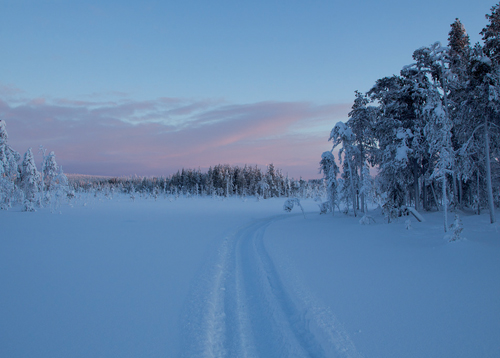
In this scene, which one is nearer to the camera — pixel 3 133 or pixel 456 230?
pixel 456 230

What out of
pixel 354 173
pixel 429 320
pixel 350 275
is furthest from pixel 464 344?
pixel 354 173

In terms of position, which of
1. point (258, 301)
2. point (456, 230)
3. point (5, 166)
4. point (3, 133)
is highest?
point (3, 133)

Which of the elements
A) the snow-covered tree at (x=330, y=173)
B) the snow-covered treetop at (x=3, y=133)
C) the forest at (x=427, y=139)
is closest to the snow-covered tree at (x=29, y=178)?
the forest at (x=427, y=139)

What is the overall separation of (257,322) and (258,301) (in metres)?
1.25

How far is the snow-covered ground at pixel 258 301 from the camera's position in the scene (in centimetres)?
523

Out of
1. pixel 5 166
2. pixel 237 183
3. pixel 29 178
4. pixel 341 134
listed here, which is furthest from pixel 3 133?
pixel 237 183

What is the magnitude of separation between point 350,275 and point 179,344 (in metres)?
6.64

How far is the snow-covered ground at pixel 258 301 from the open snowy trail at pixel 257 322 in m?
0.03

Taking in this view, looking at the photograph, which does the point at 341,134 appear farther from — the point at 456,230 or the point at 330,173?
the point at 456,230

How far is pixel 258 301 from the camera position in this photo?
755cm

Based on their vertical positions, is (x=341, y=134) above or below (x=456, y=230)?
above

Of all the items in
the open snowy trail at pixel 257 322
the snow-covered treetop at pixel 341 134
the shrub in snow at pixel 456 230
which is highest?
the snow-covered treetop at pixel 341 134

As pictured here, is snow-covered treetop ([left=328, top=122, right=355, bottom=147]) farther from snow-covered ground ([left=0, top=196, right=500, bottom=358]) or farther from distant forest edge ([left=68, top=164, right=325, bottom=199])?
distant forest edge ([left=68, top=164, right=325, bottom=199])

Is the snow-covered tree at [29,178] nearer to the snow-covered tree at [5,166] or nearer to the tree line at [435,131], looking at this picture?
the snow-covered tree at [5,166]
